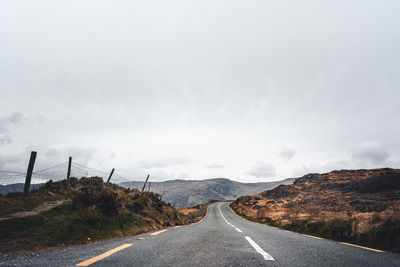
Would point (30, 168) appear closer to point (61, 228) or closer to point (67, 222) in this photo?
point (67, 222)

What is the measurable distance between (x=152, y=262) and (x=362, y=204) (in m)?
32.4

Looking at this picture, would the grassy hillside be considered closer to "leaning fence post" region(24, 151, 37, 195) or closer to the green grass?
the green grass

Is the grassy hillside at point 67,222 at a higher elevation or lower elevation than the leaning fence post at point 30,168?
lower

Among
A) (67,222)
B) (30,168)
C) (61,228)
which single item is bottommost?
(61,228)

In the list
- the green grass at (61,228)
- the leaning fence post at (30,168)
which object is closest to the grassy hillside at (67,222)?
the green grass at (61,228)

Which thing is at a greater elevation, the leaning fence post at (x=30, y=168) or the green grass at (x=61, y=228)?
the leaning fence post at (x=30, y=168)

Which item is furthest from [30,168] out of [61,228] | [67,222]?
[61,228]

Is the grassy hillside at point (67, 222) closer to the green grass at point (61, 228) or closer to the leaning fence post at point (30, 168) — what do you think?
the green grass at point (61, 228)

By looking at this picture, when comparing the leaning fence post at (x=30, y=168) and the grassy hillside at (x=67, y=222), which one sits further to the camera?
the leaning fence post at (x=30, y=168)

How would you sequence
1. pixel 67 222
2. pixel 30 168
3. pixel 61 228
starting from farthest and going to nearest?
1. pixel 30 168
2. pixel 67 222
3. pixel 61 228

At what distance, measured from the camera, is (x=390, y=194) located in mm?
30625

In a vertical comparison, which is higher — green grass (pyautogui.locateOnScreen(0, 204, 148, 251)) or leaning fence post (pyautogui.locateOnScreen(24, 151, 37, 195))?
leaning fence post (pyautogui.locateOnScreen(24, 151, 37, 195))

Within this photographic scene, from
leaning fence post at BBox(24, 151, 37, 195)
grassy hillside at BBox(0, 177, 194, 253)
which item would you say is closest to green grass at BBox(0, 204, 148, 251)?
grassy hillside at BBox(0, 177, 194, 253)

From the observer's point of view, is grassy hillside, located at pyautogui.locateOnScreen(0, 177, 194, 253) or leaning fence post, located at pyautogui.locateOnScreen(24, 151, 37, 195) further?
leaning fence post, located at pyautogui.locateOnScreen(24, 151, 37, 195)
